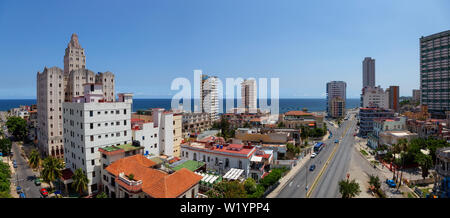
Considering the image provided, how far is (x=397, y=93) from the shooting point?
131 m

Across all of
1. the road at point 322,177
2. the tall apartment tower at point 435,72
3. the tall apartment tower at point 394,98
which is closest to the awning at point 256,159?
the road at point 322,177

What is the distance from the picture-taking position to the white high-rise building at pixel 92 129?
31.5 m

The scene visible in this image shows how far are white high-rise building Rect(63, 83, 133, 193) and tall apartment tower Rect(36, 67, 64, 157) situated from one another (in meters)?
18.4

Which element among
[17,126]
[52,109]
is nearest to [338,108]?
[52,109]

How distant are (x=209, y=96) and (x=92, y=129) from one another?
71447 millimetres

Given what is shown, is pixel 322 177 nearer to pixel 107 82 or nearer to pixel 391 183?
pixel 391 183

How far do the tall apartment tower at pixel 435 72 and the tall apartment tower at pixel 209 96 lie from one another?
78.9 metres

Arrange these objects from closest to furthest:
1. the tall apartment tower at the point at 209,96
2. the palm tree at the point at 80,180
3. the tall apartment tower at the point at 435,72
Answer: the palm tree at the point at 80,180
the tall apartment tower at the point at 435,72
the tall apartment tower at the point at 209,96

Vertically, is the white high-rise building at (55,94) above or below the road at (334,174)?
above

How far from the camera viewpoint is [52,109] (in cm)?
5175

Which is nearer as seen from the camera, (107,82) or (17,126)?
(107,82)

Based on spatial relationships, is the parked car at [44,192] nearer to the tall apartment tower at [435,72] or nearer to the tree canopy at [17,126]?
the tree canopy at [17,126]

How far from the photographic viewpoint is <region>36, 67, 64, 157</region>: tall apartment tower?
51.1 metres
